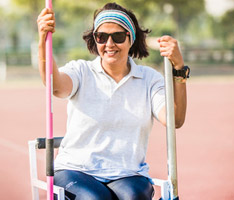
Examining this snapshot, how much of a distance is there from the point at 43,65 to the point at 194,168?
3819mm

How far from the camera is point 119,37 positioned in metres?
3.09

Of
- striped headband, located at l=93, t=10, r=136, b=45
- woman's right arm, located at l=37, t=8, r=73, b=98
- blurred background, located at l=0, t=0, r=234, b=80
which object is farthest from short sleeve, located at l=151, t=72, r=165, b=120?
blurred background, located at l=0, t=0, r=234, b=80

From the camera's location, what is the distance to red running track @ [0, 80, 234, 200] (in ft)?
17.9

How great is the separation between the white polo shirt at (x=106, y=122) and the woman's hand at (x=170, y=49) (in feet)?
1.21

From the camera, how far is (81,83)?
3.10m

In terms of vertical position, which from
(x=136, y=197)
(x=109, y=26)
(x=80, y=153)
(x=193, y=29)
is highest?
(x=193, y=29)

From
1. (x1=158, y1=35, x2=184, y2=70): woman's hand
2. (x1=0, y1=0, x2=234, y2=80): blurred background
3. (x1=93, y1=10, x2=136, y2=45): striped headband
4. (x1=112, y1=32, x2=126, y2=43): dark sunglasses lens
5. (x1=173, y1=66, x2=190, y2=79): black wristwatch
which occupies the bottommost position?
(x1=173, y1=66, x2=190, y2=79): black wristwatch

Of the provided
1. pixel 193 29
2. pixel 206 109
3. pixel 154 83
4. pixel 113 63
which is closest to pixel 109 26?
pixel 113 63

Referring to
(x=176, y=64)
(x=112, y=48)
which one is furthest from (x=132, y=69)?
(x=176, y=64)

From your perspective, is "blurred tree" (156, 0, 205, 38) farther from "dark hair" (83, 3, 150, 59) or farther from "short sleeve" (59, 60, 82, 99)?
"short sleeve" (59, 60, 82, 99)

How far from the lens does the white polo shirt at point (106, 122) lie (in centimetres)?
299

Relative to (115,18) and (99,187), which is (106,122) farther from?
(115,18)

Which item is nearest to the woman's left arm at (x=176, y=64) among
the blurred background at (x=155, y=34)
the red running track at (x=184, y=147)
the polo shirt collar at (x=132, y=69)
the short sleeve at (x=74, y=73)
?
the polo shirt collar at (x=132, y=69)

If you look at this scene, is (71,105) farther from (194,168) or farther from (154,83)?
(194,168)
